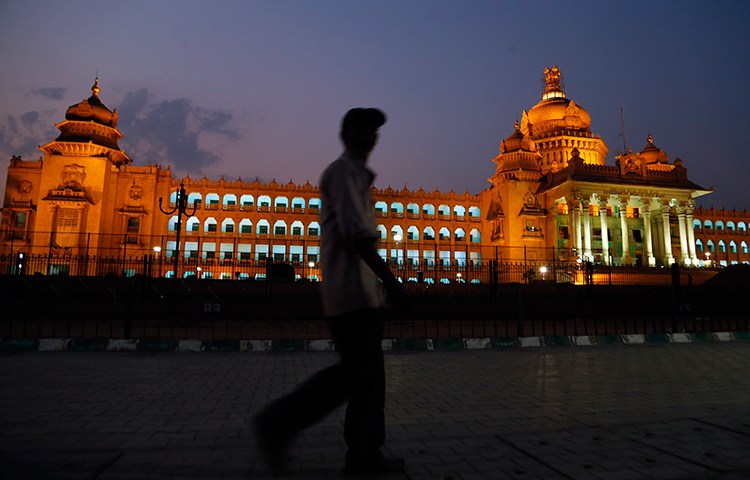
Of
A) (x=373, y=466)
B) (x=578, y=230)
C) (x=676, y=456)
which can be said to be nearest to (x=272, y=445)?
(x=373, y=466)

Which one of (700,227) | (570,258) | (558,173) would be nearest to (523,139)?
(558,173)

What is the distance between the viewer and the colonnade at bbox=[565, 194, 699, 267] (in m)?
44.4

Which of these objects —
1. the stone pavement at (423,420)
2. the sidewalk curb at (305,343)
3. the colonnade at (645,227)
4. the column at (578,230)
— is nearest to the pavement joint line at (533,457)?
the stone pavement at (423,420)

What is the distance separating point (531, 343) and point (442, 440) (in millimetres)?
7031

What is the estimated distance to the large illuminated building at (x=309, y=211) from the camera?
4372 centimetres

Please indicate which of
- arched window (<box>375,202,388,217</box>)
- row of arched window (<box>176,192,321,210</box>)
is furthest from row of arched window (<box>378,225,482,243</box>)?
row of arched window (<box>176,192,321,210</box>)

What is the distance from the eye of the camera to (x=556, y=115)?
63.8m

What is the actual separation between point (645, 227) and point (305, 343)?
47631mm

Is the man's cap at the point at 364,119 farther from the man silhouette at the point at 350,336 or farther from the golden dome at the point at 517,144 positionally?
the golden dome at the point at 517,144

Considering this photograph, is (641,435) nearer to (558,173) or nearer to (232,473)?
(232,473)

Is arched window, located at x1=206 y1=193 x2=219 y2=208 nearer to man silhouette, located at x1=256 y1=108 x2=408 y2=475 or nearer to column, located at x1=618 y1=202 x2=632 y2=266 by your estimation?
column, located at x1=618 y1=202 x2=632 y2=266

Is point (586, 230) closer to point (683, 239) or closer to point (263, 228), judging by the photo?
point (683, 239)

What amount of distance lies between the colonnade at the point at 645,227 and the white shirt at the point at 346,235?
1721 inches

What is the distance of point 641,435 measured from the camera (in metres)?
3.26
